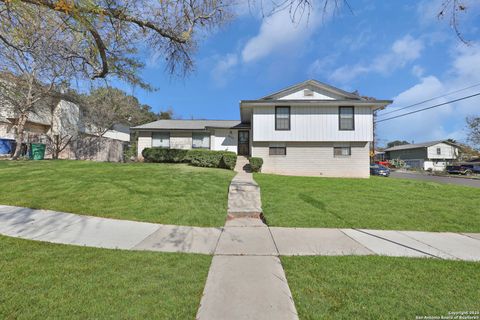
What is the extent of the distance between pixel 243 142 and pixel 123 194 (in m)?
13.0

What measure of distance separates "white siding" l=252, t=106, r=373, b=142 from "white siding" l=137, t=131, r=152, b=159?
9635 millimetres

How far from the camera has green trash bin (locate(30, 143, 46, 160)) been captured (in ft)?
53.1

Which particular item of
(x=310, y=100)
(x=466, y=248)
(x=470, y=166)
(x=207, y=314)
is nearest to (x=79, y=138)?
(x=310, y=100)

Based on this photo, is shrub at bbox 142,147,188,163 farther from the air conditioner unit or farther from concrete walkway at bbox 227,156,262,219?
the air conditioner unit

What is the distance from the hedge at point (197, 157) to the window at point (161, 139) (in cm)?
197

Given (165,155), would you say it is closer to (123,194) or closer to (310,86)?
(123,194)

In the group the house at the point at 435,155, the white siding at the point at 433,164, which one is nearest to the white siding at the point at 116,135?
the house at the point at 435,155

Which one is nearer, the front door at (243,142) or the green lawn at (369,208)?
the green lawn at (369,208)

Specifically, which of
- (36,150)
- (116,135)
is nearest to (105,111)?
(116,135)

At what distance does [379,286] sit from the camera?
3.02 meters

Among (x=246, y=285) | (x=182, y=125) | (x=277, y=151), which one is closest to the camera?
(x=246, y=285)

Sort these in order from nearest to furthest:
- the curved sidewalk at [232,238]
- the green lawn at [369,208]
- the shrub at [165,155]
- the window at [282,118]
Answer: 1. the curved sidewalk at [232,238]
2. the green lawn at [369,208]
3. the window at [282,118]
4. the shrub at [165,155]

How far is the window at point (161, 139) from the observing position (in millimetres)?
19812

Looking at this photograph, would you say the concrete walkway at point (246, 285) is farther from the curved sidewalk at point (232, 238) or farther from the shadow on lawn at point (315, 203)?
the shadow on lawn at point (315, 203)
